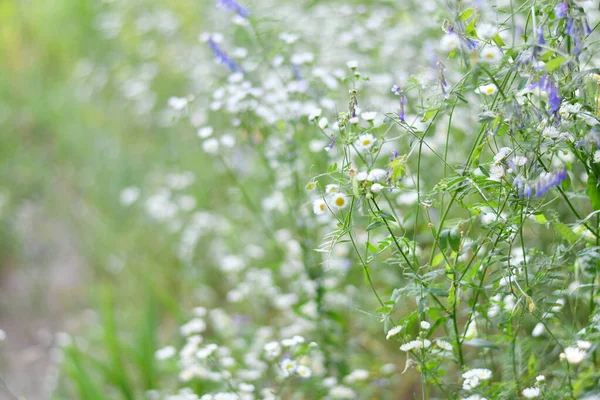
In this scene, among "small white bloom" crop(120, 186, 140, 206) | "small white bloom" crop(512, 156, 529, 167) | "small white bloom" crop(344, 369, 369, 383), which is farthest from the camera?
"small white bloom" crop(120, 186, 140, 206)

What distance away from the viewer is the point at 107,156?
3.74 meters

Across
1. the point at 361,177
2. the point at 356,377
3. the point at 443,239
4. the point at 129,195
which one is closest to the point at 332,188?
the point at 361,177

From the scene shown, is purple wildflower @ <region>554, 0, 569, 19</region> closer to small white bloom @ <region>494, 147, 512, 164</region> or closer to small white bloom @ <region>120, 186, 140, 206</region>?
small white bloom @ <region>494, 147, 512, 164</region>

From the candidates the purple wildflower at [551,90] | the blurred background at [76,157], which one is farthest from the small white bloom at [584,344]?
the blurred background at [76,157]

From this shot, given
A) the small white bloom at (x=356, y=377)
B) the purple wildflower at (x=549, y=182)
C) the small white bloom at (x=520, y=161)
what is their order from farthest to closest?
the small white bloom at (x=356, y=377) → the small white bloom at (x=520, y=161) → the purple wildflower at (x=549, y=182)

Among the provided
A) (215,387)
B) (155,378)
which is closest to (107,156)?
(155,378)

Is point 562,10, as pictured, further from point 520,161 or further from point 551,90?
point 520,161

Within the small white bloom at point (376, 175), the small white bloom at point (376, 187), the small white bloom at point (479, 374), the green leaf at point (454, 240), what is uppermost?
the small white bloom at point (376, 175)

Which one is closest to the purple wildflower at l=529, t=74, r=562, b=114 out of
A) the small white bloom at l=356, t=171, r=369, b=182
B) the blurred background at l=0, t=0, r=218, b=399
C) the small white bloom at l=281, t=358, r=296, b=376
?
the small white bloom at l=356, t=171, r=369, b=182

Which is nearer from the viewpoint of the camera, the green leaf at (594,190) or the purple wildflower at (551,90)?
the purple wildflower at (551,90)

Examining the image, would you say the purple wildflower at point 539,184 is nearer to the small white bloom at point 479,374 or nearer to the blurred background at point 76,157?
the small white bloom at point 479,374

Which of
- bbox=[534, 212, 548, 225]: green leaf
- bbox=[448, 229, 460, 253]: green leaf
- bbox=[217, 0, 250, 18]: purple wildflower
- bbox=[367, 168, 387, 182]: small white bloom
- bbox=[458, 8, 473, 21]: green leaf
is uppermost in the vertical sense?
bbox=[217, 0, 250, 18]: purple wildflower

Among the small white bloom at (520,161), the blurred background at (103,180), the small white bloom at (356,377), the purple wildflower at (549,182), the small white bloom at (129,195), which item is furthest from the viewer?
the small white bloom at (129,195)

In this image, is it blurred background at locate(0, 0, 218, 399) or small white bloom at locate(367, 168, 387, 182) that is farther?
Answer: blurred background at locate(0, 0, 218, 399)
